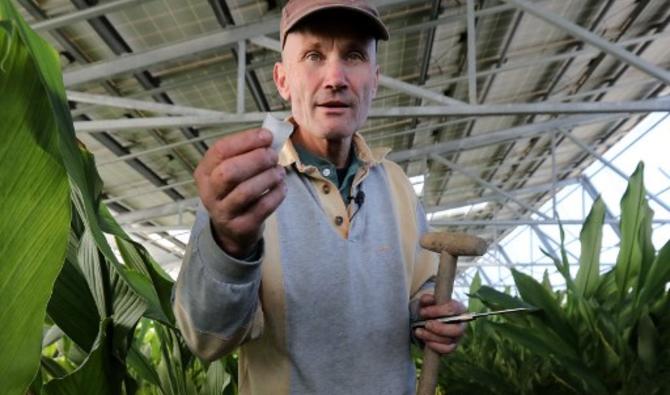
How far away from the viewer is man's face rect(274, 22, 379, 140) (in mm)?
731

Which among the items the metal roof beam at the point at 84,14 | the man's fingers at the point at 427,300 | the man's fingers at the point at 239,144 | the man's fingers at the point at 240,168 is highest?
the metal roof beam at the point at 84,14

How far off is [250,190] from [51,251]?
134mm

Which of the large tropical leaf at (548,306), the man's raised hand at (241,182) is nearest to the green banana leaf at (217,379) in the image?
the large tropical leaf at (548,306)

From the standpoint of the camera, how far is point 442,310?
2.31 ft

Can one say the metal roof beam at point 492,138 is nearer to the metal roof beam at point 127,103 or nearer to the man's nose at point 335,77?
the metal roof beam at point 127,103

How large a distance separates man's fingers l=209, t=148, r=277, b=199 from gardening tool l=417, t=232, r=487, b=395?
30 cm

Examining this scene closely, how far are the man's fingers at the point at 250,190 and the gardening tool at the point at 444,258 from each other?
28cm

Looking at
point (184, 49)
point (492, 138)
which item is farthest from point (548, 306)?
point (492, 138)

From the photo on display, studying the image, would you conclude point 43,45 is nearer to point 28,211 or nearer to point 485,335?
point 28,211

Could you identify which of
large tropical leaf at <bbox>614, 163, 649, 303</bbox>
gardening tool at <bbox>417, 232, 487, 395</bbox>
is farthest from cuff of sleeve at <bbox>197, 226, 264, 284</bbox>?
large tropical leaf at <bbox>614, 163, 649, 303</bbox>

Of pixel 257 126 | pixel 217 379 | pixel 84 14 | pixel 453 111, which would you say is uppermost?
pixel 257 126

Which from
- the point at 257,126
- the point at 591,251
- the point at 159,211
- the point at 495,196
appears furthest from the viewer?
the point at 495,196

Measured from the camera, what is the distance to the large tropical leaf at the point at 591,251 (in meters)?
1.00

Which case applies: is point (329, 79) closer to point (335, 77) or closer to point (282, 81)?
point (335, 77)
